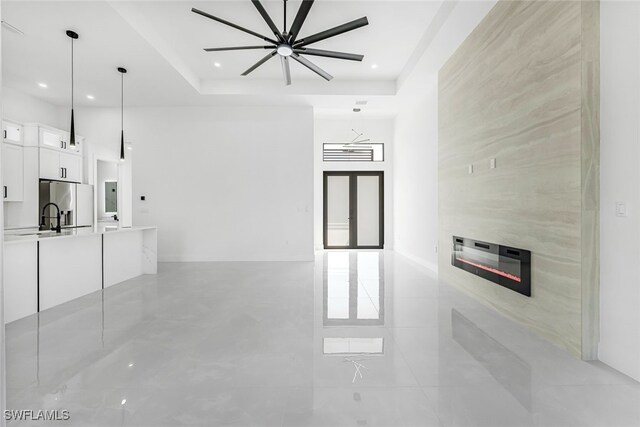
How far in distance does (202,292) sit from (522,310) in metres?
3.76

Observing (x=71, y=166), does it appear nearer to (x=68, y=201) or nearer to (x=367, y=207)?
(x=68, y=201)

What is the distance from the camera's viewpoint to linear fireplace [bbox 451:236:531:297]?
3055 millimetres

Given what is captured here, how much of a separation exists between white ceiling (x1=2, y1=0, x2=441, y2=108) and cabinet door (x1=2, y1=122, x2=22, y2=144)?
2.68ft

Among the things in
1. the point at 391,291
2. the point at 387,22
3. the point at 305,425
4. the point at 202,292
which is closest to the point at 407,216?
the point at 391,291

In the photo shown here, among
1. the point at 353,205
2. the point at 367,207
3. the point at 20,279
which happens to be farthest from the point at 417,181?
the point at 20,279

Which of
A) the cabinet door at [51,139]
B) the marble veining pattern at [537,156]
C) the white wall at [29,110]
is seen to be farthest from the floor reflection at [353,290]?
the white wall at [29,110]

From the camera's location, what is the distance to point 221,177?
7035 mm

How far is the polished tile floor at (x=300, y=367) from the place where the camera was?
71.7 inches

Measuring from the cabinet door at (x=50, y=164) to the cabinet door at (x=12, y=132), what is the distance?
354 mm

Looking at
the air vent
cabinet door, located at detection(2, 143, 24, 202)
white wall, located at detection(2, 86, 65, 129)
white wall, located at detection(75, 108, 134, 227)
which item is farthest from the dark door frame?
cabinet door, located at detection(2, 143, 24, 202)

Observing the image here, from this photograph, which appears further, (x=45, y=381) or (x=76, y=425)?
(x=45, y=381)

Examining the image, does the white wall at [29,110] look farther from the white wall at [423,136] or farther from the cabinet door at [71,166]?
the white wall at [423,136]

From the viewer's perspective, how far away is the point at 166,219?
23.0 feet

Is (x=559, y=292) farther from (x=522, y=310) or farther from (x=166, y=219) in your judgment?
(x=166, y=219)
